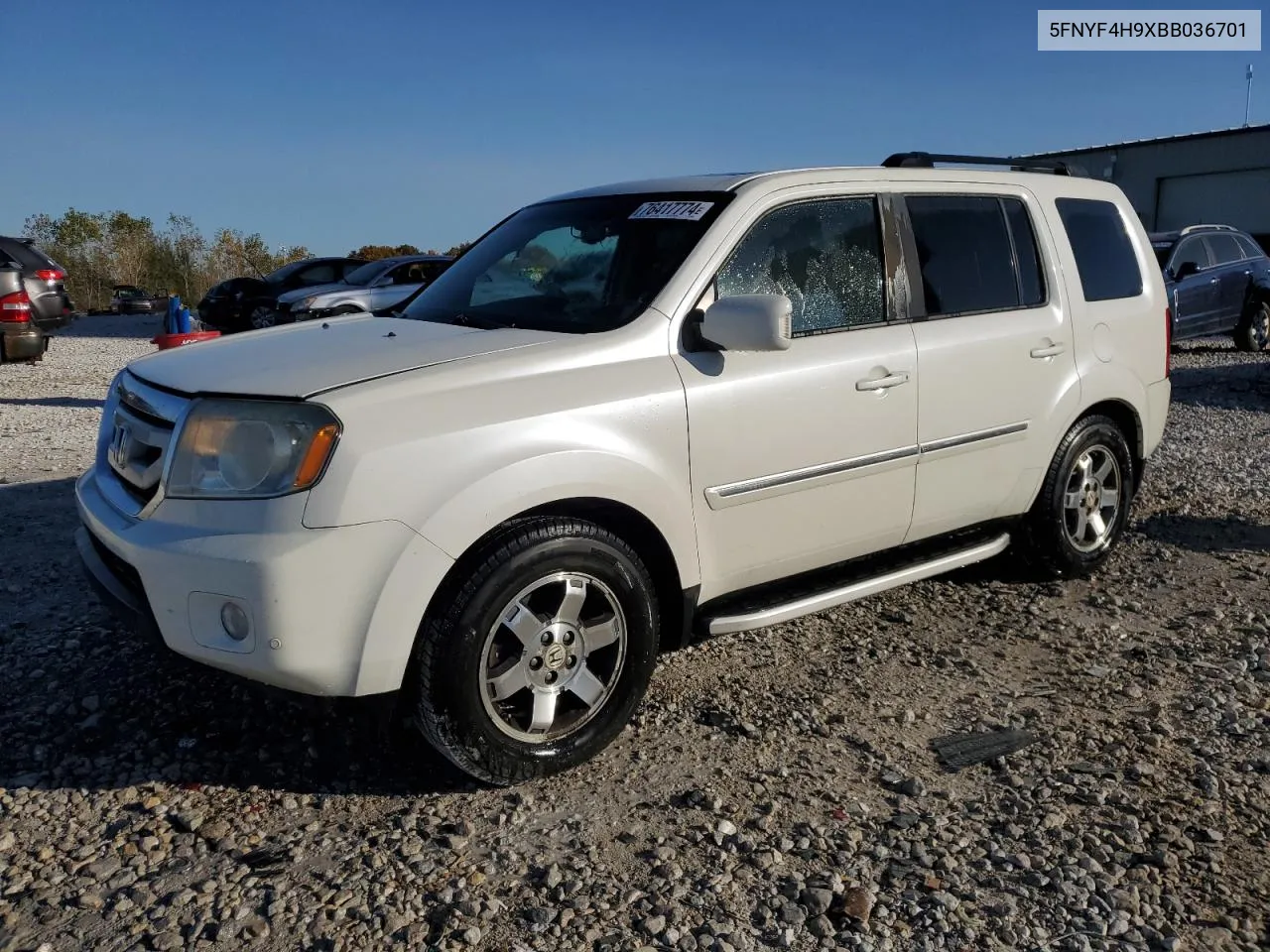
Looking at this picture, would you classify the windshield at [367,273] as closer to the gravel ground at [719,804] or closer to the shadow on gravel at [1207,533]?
the gravel ground at [719,804]

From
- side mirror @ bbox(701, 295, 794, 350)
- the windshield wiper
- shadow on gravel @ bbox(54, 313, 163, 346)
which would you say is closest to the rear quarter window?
shadow on gravel @ bbox(54, 313, 163, 346)

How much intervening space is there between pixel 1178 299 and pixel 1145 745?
39.3 feet

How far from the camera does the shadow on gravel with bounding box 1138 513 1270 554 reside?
19.0 feet

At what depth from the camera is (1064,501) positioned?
195 inches

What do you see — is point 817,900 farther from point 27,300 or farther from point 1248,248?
point 1248,248

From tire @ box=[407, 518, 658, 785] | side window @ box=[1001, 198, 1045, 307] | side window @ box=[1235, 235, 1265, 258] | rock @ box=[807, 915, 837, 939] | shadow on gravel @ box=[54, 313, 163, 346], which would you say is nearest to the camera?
rock @ box=[807, 915, 837, 939]

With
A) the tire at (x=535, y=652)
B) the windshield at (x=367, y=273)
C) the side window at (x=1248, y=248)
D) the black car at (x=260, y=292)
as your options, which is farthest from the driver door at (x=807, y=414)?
the black car at (x=260, y=292)

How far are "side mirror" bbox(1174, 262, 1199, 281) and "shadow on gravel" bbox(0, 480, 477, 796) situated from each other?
43.1 ft

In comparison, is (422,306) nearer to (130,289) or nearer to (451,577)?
(451,577)

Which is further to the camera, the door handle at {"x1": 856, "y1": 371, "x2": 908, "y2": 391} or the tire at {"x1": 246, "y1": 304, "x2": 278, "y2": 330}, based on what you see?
the tire at {"x1": 246, "y1": 304, "x2": 278, "y2": 330}

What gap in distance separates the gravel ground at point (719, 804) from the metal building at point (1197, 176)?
80.5ft

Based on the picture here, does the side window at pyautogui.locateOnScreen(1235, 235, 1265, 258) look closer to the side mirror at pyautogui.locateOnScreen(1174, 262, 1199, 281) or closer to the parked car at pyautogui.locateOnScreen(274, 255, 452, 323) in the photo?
the side mirror at pyautogui.locateOnScreen(1174, 262, 1199, 281)

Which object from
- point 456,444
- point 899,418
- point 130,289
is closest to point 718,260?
point 899,418

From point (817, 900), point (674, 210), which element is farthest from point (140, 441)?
point (817, 900)
